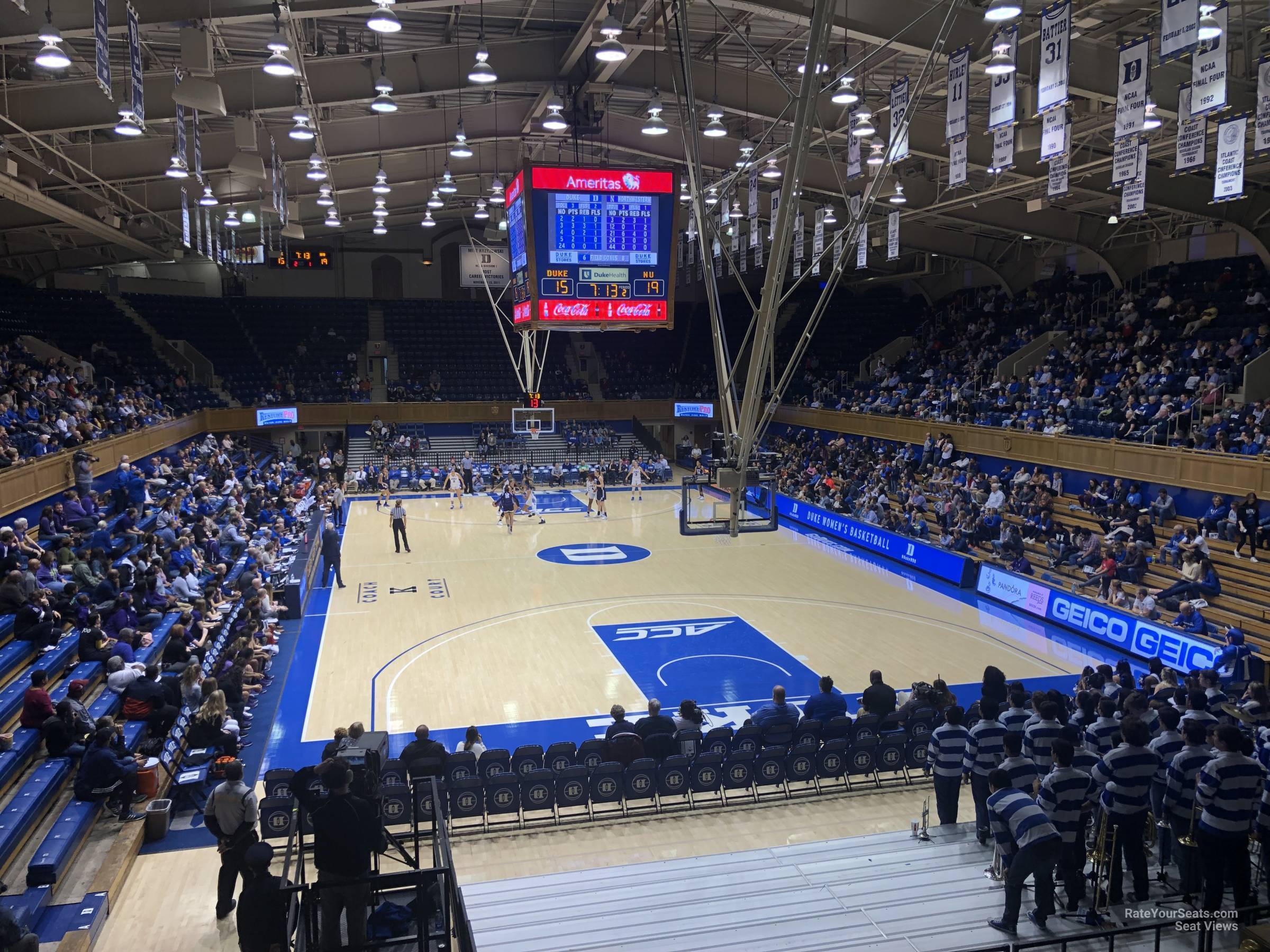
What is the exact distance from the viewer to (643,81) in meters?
20.6

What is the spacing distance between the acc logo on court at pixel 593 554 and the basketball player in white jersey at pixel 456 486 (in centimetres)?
784

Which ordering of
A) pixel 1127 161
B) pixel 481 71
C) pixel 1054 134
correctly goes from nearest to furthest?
pixel 481 71 < pixel 1054 134 < pixel 1127 161

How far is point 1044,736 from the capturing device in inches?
334

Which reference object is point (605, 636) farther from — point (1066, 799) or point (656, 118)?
point (1066, 799)

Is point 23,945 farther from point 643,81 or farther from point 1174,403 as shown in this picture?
point 1174,403

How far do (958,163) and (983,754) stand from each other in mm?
10615

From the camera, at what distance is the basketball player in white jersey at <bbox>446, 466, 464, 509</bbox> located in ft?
111

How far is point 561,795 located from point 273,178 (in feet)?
49.8

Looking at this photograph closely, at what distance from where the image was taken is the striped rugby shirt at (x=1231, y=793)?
690cm

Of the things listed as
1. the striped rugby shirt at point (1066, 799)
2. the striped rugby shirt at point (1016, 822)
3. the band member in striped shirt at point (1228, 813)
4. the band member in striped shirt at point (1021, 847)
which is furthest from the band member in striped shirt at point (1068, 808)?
the band member in striped shirt at point (1228, 813)

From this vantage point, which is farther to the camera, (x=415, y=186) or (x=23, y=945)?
(x=415, y=186)

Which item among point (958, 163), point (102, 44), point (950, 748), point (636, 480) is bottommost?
point (636, 480)

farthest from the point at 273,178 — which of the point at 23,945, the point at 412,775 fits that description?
the point at 23,945

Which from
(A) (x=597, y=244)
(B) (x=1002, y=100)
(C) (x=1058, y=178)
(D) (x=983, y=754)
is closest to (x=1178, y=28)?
(B) (x=1002, y=100)
